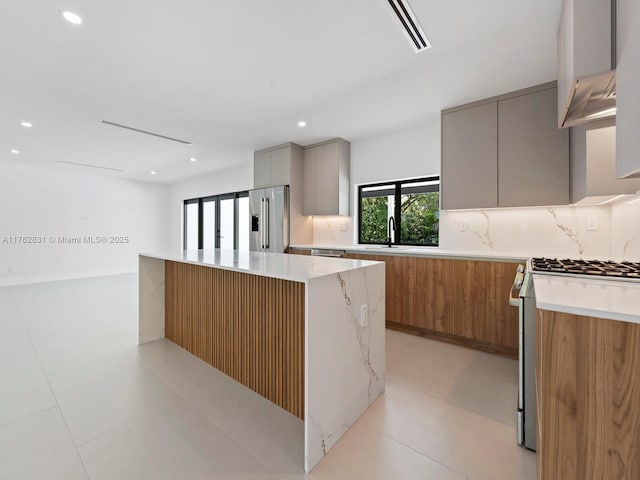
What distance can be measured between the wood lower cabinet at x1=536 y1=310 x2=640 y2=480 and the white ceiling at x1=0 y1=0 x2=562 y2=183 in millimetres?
1928

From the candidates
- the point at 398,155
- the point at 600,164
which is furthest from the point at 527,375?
the point at 398,155

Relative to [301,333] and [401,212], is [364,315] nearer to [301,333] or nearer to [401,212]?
[301,333]

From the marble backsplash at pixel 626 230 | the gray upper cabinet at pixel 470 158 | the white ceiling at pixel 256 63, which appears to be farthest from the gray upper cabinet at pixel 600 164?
the gray upper cabinet at pixel 470 158

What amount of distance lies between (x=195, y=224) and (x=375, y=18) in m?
7.17

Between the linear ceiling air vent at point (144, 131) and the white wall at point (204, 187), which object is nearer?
the linear ceiling air vent at point (144, 131)

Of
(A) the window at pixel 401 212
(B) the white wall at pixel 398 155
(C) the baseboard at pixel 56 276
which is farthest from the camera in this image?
(C) the baseboard at pixel 56 276

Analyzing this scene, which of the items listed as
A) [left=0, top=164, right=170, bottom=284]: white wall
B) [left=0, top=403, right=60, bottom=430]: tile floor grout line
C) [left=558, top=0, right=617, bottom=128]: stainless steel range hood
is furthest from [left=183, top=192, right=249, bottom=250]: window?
[left=558, top=0, right=617, bottom=128]: stainless steel range hood

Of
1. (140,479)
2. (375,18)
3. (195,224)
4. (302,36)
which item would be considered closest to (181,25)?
(302,36)

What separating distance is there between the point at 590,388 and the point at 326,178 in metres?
3.82

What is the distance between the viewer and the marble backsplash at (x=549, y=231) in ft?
7.30

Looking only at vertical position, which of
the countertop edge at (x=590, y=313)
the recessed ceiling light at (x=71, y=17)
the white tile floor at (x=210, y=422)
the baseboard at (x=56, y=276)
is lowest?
the white tile floor at (x=210, y=422)

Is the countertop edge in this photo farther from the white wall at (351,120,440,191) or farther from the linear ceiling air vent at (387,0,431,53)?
the white wall at (351,120,440,191)

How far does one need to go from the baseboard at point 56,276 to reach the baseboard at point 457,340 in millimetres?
7044

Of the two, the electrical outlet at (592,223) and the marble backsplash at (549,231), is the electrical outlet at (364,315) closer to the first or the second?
the marble backsplash at (549,231)
